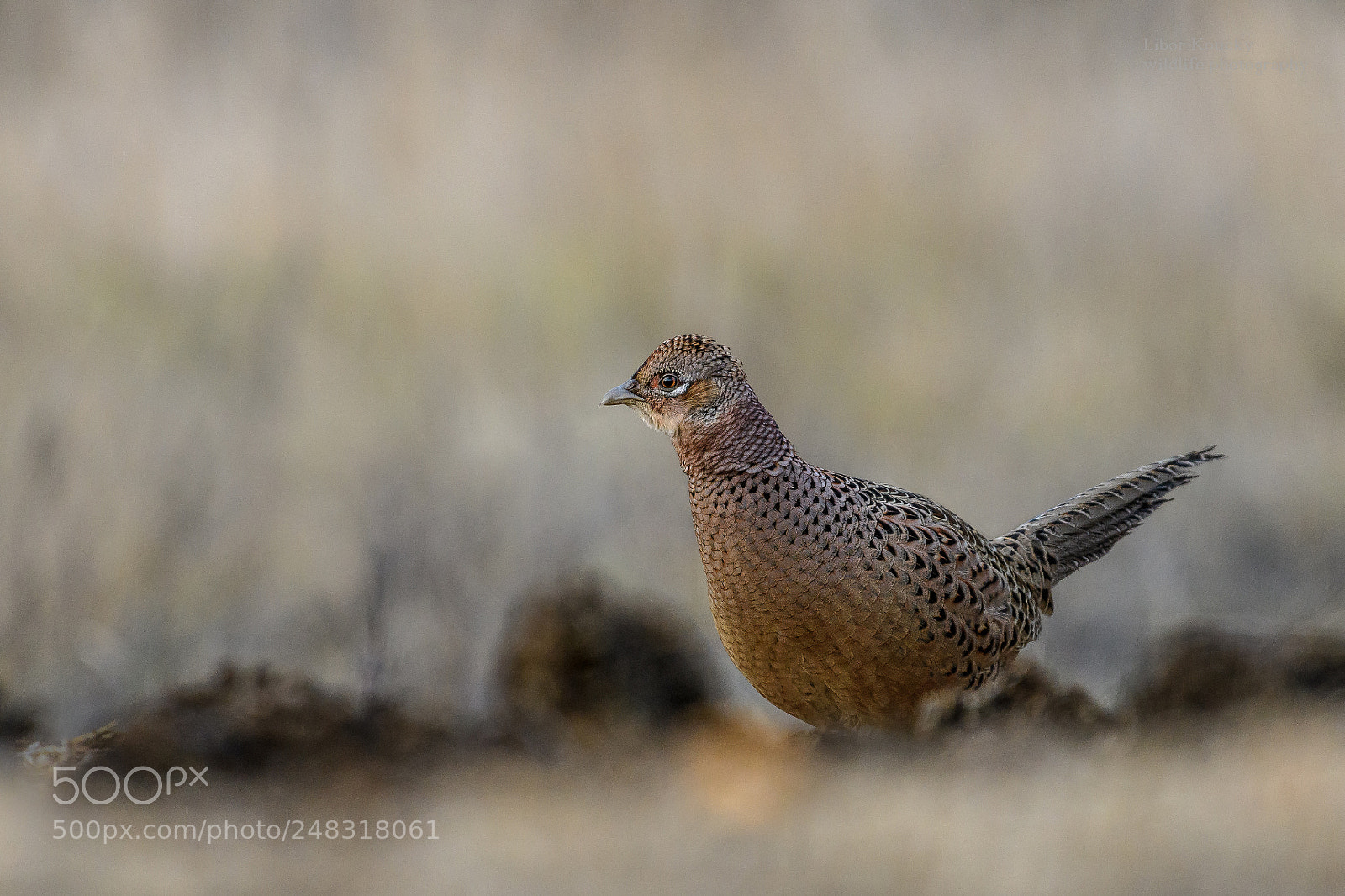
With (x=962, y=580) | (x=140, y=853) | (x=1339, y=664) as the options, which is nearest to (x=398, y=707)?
(x=140, y=853)

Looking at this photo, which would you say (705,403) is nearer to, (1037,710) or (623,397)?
(623,397)

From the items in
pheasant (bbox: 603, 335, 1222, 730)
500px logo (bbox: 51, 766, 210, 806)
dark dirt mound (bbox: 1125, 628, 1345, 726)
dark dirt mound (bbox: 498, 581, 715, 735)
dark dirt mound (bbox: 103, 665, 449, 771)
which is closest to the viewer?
500px logo (bbox: 51, 766, 210, 806)

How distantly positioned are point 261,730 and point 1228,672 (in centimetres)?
336

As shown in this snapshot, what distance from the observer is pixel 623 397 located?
4801 millimetres

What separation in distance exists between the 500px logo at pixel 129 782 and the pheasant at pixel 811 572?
181 cm

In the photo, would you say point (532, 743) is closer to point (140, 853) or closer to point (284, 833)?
point (284, 833)

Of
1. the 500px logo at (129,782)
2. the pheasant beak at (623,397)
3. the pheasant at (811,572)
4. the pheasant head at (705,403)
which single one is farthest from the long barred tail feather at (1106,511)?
the 500px logo at (129,782)

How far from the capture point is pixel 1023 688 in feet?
14.7

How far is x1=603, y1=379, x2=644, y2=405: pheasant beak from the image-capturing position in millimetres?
4789

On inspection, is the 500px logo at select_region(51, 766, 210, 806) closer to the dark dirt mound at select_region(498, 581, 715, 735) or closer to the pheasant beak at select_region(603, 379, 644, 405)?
the dark dirt mound at select_region(498, 581, 715, 735)

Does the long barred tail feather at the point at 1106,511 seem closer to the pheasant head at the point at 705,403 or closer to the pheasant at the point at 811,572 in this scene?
the pheasant at the point at 811,572

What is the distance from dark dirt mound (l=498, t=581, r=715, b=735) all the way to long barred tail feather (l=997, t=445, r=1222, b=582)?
5.54 feet

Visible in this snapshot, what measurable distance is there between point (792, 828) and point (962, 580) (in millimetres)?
1887

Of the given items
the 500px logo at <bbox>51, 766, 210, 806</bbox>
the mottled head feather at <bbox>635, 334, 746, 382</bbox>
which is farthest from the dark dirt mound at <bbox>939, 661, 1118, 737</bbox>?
the 500px logo at <bbox>51, 766, 210, 806</bbox>
